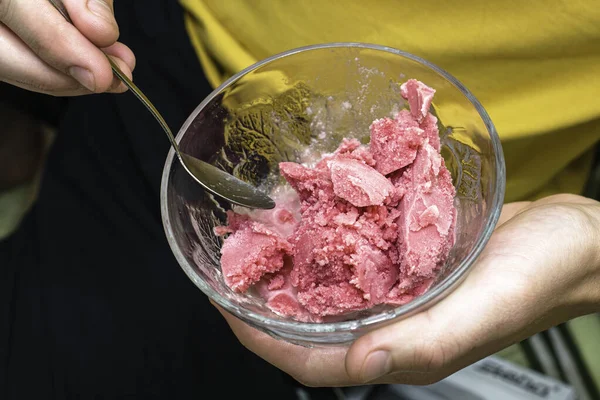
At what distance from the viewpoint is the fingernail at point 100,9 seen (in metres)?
0.94

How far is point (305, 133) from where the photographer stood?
3.91ft

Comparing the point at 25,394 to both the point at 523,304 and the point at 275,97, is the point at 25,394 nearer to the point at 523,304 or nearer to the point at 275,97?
the point at 275,97

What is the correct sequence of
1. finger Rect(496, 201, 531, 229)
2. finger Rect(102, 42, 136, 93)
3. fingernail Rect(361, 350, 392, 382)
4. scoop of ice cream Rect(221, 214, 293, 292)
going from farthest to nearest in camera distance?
finger Rect(496, 201, 531, 229) < finger Rect(102, 42, 136, 93) < scoop of ice cream Rect(221, 214, 293, 292) < fingernail Rect(361, 350, 392, 382)

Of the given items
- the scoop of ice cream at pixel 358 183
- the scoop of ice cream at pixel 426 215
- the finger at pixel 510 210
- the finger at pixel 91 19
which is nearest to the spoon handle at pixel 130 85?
the finger at pixel 91 19

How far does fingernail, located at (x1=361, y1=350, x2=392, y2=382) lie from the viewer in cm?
85

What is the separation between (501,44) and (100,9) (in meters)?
0.83

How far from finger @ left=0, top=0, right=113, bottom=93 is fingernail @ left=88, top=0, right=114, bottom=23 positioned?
0.05 metres

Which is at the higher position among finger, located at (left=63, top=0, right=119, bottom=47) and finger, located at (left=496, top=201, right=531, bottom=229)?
finger, located at (left=63, top=0, right=119, bottom=47)

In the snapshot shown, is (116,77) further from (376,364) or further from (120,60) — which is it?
(376,364)

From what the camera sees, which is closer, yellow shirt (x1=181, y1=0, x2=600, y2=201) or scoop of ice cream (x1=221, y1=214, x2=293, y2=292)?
scoop of ice cream (x1=221, y1=214, x2=293, y2=292)

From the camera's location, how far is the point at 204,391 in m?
1.53

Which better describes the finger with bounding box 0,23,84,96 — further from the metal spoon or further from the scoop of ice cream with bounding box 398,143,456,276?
the scoop of ice cream with bounding box 398,143,456,276

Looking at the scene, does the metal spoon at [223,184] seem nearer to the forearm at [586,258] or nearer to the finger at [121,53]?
the finger at [121,53]

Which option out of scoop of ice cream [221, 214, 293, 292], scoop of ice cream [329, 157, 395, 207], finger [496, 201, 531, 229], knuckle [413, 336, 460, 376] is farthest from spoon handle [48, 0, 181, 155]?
finger [496, 201, 531, 229]
